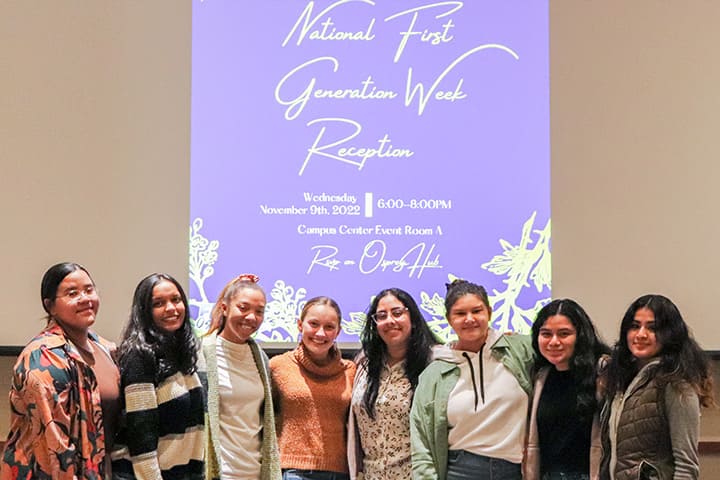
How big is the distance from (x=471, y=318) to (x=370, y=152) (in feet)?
4.07

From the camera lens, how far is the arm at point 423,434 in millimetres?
3219

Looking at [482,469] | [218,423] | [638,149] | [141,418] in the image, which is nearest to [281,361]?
[218,423]

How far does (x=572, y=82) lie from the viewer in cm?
427

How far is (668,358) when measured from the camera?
296cm

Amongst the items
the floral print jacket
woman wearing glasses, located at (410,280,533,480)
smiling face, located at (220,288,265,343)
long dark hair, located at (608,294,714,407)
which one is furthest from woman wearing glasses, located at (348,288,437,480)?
the floral print jacket

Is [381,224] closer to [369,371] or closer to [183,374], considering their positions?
[369,371]

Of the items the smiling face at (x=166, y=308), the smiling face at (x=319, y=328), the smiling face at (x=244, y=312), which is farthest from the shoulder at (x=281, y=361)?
the smiling face at (x=166, y=308)

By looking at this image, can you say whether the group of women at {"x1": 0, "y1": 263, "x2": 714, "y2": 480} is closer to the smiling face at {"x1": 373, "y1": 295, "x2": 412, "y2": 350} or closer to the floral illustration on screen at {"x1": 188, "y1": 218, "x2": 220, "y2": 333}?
the smiling face at {"x1": 373, "y1": 295, "x2": 412, "y2": 350}

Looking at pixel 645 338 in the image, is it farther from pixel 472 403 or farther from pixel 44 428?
pixel 44 428

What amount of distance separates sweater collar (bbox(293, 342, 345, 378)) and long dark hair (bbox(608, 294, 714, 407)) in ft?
3.54

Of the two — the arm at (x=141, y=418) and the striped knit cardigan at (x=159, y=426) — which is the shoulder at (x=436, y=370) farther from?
the arm at (x=141, y=418)

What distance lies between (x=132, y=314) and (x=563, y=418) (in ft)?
5.27

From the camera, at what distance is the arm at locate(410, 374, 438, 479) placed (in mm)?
3219

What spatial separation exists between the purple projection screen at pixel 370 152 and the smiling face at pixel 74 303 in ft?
3.91
